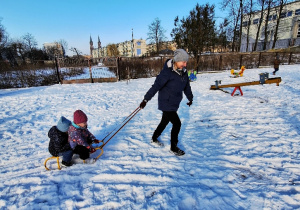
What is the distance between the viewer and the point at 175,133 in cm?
299

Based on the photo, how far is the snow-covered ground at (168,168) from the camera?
2.04 metres

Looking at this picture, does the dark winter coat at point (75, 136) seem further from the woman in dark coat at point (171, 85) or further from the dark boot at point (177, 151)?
the dark boot at point (177, 151)

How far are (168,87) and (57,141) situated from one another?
2014 mm

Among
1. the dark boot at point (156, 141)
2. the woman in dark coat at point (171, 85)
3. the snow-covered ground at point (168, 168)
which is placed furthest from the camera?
the dark boot at point (156, 141)

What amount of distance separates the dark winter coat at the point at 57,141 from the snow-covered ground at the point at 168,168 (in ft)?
1.12

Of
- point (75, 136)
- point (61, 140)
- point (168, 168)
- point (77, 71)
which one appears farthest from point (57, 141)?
point (77, 71)

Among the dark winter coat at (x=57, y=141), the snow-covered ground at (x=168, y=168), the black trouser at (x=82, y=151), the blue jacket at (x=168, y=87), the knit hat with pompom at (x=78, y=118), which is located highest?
the blue jacket at (x=168, y=87)

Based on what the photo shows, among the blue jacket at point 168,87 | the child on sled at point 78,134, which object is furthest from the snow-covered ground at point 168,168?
the blue jacket at point 168,87

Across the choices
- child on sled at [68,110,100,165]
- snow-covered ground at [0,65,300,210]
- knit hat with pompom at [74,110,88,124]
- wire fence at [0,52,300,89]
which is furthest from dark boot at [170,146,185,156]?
wire fence at [0,52,300,89]

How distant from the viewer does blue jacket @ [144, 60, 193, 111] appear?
8.87ft

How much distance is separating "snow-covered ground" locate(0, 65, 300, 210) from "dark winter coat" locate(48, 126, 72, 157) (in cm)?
34

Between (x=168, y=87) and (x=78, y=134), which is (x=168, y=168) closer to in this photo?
(x=168, y=87)

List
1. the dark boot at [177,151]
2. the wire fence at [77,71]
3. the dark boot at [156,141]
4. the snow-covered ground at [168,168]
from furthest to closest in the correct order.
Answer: the wire fence at [77,71] → the dark boot at [156,141] → the dark boot at [177,151] → the snow-covered ground at [168,168]

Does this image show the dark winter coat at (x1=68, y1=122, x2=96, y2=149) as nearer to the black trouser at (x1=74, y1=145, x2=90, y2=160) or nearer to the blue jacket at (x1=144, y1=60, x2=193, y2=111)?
the black trouser at (x1=74, y1=145, x2=90, y2=160)
